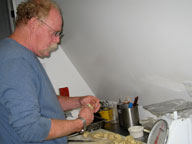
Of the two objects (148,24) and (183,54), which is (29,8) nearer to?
(148,24)

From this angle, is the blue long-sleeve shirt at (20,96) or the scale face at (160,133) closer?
the blue long-sleeve shirt at (20,96)

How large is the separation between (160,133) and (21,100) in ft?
2.10

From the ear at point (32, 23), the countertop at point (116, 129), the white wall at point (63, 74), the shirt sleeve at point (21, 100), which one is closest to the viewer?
the shirt sleeve at point (21, 100)

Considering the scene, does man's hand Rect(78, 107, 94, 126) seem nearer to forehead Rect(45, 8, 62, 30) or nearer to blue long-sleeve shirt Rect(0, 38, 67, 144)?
blue long-sleeve shirt Rect(0, 38, 67, 144)

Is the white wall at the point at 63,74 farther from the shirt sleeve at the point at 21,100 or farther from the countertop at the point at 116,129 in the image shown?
the shirt sleeve at the point at 21,100

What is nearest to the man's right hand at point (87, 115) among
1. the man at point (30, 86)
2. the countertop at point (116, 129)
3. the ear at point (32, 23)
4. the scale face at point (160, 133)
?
the man at point (30, 86)

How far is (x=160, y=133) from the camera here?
979mm

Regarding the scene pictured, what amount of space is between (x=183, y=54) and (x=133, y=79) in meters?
0.53

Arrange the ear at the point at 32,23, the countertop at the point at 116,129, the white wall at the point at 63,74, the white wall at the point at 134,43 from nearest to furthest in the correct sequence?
the ear at the point at 32,23 → the white wall at the point at 134,43 → the countertop at the point at 116,129 → the white wall at the point at 63,74

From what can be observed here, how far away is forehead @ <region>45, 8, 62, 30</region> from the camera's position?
0.92 metres

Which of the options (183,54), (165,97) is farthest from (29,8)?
(165,97)

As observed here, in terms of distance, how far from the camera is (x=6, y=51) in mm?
803

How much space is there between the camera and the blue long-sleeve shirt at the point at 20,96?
0.72m

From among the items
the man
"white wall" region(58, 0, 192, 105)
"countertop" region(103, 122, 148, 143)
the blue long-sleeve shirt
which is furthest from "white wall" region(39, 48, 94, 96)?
the blue long-sleeve shirt
